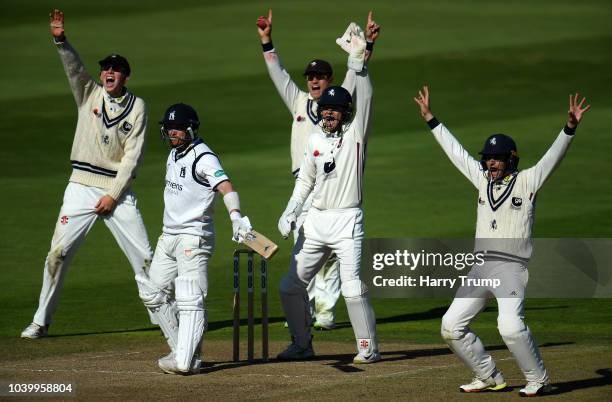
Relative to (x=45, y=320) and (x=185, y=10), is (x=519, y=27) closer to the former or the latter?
(x=185, y=10)

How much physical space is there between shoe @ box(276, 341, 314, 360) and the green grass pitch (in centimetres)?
102

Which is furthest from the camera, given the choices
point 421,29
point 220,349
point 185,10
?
point 185,10

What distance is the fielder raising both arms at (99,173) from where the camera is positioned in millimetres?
13109

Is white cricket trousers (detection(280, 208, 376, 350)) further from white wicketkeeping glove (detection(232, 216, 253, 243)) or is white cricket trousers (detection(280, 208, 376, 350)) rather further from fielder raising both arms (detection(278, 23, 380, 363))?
white wicketkeeping glove (detection(232, 216, 253, 243))

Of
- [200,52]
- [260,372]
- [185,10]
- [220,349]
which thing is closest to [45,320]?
[220,349]

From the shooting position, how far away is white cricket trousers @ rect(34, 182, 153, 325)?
13.1m

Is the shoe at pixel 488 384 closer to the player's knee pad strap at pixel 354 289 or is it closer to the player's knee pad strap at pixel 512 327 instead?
the player's knee pad strap at pixel 512 327

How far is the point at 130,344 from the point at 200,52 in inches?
784

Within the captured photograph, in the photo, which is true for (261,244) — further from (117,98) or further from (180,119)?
(117,98)

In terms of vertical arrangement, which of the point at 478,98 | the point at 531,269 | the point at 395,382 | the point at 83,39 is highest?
the point at 83,39

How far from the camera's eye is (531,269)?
52.3 ft

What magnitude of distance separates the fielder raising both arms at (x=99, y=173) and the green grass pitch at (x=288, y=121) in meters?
0.70

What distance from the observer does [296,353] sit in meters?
12.0

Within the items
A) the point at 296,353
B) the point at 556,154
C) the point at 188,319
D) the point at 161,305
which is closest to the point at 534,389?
the point at 556,154
